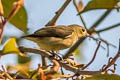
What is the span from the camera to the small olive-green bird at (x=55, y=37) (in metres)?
2.72

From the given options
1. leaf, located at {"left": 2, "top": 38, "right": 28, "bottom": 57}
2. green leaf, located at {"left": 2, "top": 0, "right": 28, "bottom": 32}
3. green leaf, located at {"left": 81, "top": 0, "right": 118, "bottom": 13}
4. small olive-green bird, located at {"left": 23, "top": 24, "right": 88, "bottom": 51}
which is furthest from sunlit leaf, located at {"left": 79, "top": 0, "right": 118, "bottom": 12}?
leaf, located at {"left": 2, "top": 38, "right": 28, "bottom": 57}

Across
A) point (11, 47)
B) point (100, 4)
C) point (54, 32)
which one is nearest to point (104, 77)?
point (11, 47)

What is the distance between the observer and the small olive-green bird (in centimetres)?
272

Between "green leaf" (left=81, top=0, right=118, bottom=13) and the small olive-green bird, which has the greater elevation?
"green leaf" (left=81, top=0, right=118, bottom=13)

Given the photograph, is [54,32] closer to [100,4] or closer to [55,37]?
[55,37]

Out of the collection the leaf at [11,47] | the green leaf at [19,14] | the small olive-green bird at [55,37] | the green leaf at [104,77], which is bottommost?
the green leaf at [104,77]

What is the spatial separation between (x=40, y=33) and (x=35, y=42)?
11 cm

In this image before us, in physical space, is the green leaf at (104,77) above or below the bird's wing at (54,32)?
below

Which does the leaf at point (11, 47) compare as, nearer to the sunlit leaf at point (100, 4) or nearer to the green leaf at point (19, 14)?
the green leaf at point (19, 14)

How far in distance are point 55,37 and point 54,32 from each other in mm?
114

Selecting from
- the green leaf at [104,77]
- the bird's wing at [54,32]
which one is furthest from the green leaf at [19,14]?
the green leaf at [104,77]

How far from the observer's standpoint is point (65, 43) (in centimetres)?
306

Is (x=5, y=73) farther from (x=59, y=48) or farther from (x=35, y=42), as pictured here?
(x=59, y=48)

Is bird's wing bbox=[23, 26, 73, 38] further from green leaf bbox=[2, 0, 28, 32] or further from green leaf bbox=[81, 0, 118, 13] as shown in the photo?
green leaf bbox=[81, 0, 118, 13]
